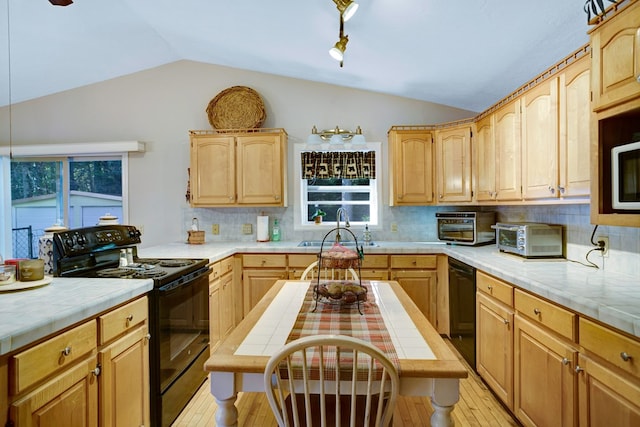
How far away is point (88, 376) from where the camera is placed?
1.39 m

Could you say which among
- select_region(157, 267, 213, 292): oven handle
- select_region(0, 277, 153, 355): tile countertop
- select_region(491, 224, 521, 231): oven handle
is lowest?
select_region(157, 267, 213, 292): oven handle

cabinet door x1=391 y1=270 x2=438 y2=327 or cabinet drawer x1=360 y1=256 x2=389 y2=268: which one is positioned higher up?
cabinet drawer x1=360 y1=256 x2=389 y2=268

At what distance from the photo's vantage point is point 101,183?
3.93m

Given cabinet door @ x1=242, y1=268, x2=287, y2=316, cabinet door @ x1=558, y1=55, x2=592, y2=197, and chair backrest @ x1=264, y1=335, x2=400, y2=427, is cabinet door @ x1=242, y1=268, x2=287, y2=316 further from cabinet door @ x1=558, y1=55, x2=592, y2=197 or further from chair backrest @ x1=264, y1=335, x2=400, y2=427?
cabinet door @ x1=558, y1=55, x2=592, y2=197

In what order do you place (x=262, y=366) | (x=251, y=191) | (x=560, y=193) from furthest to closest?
1. (x=251, y=191)
2. (x=560, y=193)
3. (x=262, y=366)

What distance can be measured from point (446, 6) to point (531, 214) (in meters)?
1.85

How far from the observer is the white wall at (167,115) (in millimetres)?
3793

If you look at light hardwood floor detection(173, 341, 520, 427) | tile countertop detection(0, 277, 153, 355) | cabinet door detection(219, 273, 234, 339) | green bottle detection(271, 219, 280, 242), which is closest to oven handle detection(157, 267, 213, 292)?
tile countertop detection(0, 277, 153, 355)

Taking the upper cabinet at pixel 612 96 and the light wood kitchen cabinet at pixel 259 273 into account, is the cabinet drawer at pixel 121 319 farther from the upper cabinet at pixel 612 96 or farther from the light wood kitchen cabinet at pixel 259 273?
the upper cabinet at pixel 612 96

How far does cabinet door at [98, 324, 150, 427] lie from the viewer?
149 cm

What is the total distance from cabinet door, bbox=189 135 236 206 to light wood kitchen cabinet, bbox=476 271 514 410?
2.46 m

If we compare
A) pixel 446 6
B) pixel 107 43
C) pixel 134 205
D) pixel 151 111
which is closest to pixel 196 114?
pixel 151 111

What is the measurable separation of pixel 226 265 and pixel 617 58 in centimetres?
292

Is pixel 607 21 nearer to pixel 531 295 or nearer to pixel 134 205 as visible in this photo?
pixel 531 295
